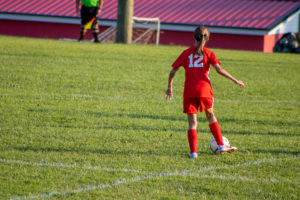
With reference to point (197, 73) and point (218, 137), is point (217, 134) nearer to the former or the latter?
point (218, 137)

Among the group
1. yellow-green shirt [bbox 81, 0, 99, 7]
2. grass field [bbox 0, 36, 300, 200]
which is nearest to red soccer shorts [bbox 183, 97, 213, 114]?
grass field [bbox 0, 36, 300, 200]

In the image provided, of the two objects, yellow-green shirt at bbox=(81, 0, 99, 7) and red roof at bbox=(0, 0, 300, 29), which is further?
red roof at bbox=(0, 0, 300, 29)

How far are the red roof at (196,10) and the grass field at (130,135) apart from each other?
13.2 m

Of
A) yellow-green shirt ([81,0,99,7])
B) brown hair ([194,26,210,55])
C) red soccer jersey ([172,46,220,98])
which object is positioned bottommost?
red soccer jersey ([172,46,220,98])

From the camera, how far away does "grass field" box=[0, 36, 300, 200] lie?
5113mm

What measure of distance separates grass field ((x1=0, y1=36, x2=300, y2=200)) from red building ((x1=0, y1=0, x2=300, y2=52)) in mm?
13074

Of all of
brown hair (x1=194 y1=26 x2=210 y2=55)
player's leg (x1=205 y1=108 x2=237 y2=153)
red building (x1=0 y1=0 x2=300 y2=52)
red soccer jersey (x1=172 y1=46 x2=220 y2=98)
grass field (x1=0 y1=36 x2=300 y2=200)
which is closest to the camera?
grass field (x1=0 y1=36 x2=300 y2=200)

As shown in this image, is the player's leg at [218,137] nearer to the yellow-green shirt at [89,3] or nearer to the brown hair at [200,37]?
the brown hair at [200,37]

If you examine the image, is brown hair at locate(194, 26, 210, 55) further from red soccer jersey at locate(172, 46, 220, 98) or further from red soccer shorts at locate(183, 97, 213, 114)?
red soccer shorts at locate(183, 97, 213, 114)

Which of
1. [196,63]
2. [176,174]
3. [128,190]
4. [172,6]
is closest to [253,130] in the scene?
[196,63]

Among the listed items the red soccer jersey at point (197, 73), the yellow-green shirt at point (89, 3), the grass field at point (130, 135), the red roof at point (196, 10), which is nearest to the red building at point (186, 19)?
the red roof at point (196, 10)

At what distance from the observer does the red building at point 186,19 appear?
89.5ft

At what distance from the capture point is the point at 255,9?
93.2 ft

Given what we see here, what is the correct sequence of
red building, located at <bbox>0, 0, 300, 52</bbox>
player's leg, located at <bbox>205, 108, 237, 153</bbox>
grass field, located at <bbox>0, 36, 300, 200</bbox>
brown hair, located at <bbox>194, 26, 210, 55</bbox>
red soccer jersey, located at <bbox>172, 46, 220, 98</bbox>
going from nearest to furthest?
grass field, located at <bbox>0, 36, 300, 200</bbox> < brown hair, located at <bbox>194, 26, 210, 55</bbox> < red soccer jersey, located at <bbox>172, 46, 220, 98</bbox> < player's leg, located at <bbox>205, 108, 237, 153</bbox> < red building, located at <bbox>0, 0, 300, 52</bbox>
